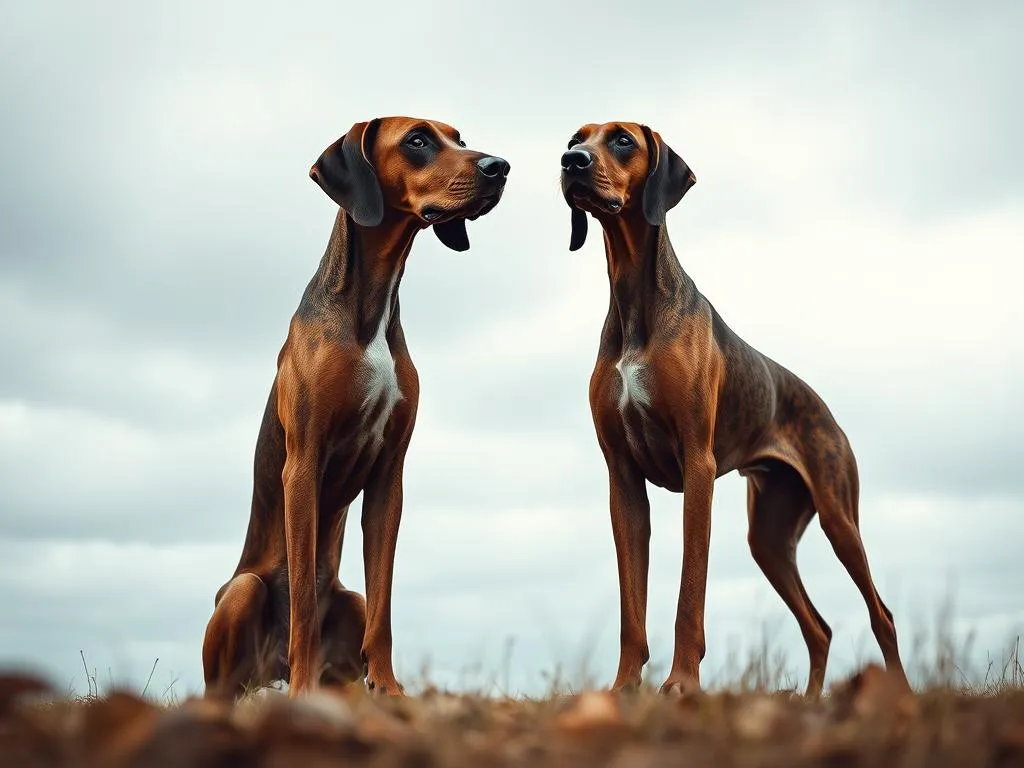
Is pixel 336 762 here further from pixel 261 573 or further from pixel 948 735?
pixel 261 573

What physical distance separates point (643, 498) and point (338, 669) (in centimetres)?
204

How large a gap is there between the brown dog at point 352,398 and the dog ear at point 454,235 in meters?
0.18

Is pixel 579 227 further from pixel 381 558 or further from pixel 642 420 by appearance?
pixel 381 558

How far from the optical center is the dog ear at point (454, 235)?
6.83 meters

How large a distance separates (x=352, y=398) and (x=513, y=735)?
3.21 metres

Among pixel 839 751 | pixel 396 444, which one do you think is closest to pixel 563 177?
pixel 396 444

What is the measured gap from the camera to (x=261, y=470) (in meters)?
6.79

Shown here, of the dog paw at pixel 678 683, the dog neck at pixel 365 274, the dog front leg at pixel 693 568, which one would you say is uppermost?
the dog neck at pixel 365 274

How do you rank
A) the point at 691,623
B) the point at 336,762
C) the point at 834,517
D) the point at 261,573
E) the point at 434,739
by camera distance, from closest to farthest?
the point at 336,762 → the point at 434,739 → the point at 691,623 → the point at 261,573 → the point at 834,517

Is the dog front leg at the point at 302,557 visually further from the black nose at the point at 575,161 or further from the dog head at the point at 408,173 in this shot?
the black nose at the point at 575,161

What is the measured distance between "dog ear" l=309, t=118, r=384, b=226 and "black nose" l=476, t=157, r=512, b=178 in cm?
57

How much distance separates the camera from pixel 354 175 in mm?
6230

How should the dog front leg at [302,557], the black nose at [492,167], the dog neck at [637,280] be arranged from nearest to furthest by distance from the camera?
the dog front leg at [302,557], the black nose at [492,167], the dog neck at [637,280]

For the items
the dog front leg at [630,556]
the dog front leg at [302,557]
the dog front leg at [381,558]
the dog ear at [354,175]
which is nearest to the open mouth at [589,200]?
the dog ear at [354,175]
